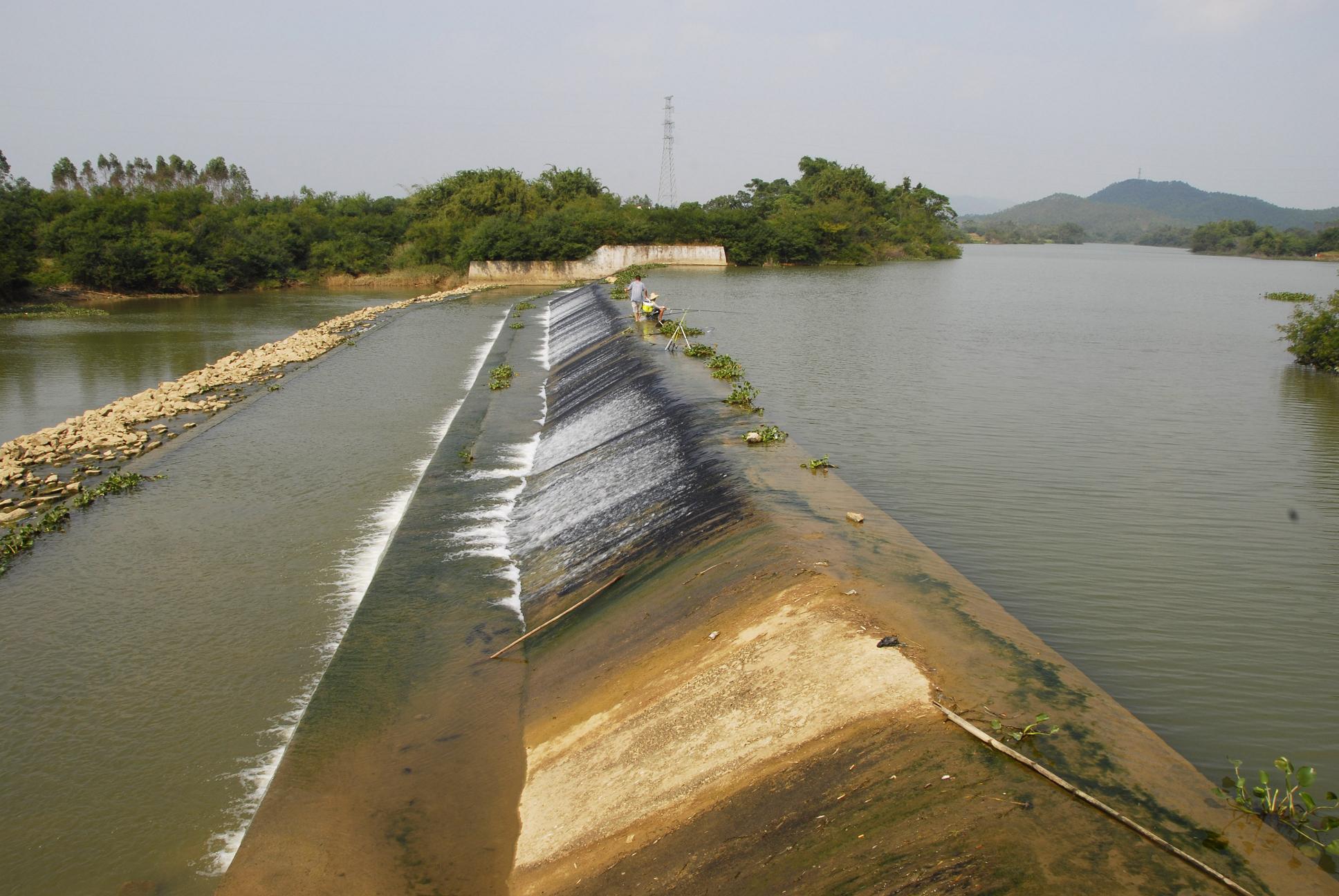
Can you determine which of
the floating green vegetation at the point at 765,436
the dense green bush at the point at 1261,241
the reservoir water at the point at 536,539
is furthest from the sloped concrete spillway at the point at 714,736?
the dense green bush at the point at 1261,241

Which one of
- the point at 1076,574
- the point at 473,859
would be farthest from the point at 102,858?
the point at 1076,574

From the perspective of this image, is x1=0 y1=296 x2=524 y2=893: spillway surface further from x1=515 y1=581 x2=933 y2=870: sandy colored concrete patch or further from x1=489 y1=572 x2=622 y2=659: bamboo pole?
x1=515 y1=581 x2=933 y2=870: sandy colored concrete patch

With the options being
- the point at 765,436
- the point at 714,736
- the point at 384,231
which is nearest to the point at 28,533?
the point at 765,436

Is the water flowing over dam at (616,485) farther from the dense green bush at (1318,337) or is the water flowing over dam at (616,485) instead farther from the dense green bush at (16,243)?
the dense green bush at (16,243)

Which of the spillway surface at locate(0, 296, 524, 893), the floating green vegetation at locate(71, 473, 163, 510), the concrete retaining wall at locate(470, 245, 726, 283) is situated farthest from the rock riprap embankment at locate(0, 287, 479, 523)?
the concrete retaining wall at locate(470, 245, 726, 283)

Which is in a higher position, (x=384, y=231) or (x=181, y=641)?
(x=384, y=231)

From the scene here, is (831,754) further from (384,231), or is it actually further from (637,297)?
(384,231)

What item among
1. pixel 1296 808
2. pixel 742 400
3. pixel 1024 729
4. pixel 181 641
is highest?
pixel 742 400
